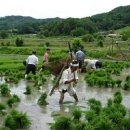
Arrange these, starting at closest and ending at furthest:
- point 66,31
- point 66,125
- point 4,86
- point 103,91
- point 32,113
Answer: point 66,125 → point 32,113 → point 4,86 → point 103,91 → point 66,31

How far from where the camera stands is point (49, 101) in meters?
14.2

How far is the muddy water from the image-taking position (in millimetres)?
11211

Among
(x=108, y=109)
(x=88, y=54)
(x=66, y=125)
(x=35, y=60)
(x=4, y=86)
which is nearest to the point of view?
(x=66, y=125)

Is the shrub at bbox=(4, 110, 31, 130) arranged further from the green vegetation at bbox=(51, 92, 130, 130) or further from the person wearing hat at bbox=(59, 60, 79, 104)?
the person wearing hat at bbox=(59, 60, 79, 104)

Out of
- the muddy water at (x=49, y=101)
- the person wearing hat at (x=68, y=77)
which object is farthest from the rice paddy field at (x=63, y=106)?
the person wearing hat at (x=68, y=77)

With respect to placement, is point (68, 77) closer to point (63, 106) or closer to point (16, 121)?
point (63, 106)

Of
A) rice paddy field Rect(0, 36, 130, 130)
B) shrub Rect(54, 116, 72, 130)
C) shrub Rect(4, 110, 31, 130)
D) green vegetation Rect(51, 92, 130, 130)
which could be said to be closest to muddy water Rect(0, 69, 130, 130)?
rice paddy field Rect(0, 36, 130, 130)

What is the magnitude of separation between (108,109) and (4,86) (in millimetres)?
5637

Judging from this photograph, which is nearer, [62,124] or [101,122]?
[101,122]

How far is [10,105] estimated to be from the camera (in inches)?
503

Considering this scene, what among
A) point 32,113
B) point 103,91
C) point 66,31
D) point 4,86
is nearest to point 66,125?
point 32,113


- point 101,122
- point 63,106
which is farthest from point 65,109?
point 101,122

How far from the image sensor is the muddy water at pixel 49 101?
1121 cm

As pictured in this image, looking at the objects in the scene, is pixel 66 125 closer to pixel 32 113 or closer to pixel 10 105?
pixel 32 113
